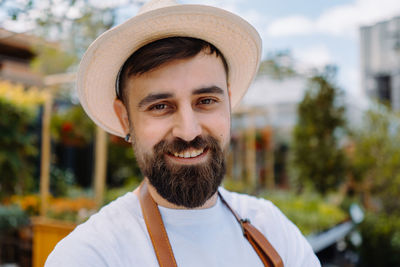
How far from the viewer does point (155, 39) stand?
4.46 ft

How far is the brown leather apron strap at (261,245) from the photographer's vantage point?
1.28m

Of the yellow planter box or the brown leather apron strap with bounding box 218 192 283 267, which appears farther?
the yellow planter box

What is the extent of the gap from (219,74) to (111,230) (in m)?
0.68

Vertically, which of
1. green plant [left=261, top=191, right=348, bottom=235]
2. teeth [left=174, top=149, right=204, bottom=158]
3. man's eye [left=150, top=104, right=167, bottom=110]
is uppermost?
man's eye [left=150, top=104, right=167, bottom=110]

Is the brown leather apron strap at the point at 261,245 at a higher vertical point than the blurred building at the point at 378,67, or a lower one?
lower

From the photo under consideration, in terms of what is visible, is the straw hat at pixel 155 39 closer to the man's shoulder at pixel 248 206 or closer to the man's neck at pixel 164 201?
the man's neck at pixel 164 201

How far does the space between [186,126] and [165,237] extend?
14.8 inches

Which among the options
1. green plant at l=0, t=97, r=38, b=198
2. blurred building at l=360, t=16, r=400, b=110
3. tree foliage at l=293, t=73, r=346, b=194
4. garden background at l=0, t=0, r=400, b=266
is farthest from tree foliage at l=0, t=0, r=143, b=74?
blurred building at l=360, t=16, r=400, b=110

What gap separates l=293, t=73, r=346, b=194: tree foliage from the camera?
8781mm

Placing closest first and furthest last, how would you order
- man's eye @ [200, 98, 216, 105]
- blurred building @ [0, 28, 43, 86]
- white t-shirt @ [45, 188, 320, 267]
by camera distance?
1. white t-shirt @ [45, 188, 320, 267]
2. man's eye @ [200, 98, 216, 105]
3. blurred building @ [0, 28, 43, 86]

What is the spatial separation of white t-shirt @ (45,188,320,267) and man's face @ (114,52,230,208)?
100 mm

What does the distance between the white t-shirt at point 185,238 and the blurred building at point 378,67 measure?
13391mm

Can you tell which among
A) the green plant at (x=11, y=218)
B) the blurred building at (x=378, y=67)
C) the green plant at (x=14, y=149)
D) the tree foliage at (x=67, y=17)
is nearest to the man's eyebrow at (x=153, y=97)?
the tree foliage at (x=67, y=17)

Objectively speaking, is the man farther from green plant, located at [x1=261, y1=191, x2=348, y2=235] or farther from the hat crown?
green plant, located at [x1=261, y1=191, x2=348, y2=235]
